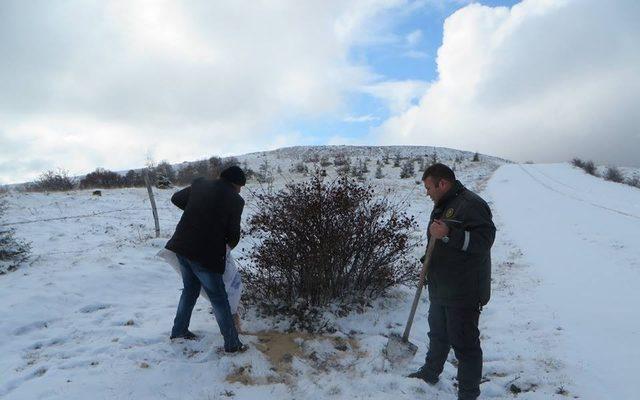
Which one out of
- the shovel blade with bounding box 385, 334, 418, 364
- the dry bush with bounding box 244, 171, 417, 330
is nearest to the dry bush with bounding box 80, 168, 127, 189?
the dry bush with bounding box 244, 171, 417, 330

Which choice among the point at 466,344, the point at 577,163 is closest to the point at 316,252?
the point at 466,344

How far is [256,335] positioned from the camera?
470cm

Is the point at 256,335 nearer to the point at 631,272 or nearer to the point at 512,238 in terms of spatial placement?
the point at 631,272

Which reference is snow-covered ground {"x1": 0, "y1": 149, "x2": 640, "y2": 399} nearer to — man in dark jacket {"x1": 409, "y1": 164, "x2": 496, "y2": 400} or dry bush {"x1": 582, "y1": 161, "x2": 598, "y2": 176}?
man in dark jacket {"x1": 409, "y1": 164, "x2": 496, "y2": 400}

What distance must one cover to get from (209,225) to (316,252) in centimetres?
141

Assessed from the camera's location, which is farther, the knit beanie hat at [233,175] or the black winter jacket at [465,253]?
the knit beanie hat at [233,175]

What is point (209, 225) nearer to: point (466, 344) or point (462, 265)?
point (462, 265)

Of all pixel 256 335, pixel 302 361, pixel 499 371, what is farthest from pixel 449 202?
pixel 256 335

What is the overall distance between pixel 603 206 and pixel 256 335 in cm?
1723

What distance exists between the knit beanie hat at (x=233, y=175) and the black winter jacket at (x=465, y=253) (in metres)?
1.98

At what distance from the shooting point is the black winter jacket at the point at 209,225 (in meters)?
3.96

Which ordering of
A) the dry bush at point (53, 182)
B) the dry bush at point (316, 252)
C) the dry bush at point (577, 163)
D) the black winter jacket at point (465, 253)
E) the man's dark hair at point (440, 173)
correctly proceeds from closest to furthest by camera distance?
1. the black winter jacket at point (465, 253)
2. the man's dark hair at point (440, 173)
3. the dry bush at point (316, 252)
4. the dry bush at point (53, 182)
5. the dry bush at point (577, 163)

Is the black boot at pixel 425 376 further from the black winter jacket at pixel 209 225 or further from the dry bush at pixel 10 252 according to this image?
the dry bush at pixel 10 252

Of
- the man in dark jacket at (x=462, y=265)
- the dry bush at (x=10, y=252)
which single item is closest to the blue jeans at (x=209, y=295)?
the man in dark jacket at (x=462, y=265)
